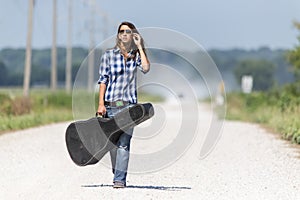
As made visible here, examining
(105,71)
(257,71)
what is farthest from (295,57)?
(257,71)

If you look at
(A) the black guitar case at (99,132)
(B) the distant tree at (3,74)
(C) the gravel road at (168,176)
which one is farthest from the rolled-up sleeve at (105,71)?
(B) the distant tree at (3,74)

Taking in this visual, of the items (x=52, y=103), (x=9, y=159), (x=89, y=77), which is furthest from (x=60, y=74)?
(x=9, y=159)

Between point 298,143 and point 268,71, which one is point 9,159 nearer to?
point 298,143

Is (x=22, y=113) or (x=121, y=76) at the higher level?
(x=121, y=76)

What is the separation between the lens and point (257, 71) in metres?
179

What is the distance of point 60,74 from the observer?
362 feet

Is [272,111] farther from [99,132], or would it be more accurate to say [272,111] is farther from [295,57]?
[99,132]

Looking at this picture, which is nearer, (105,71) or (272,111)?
(105,71)

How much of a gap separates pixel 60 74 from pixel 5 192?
328 ft

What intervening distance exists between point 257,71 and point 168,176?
168 metres

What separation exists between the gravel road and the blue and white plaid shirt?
1288 millimetres

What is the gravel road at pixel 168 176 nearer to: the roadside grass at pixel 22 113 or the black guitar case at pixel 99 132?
the black guitar case at pixel 99 132

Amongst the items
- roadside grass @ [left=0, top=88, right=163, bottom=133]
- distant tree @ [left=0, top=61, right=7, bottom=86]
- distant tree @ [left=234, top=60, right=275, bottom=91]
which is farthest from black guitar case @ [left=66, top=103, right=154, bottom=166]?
distant tree @ [left=234, top=60, right=275, bottom=91]

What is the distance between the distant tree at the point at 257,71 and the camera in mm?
173488
